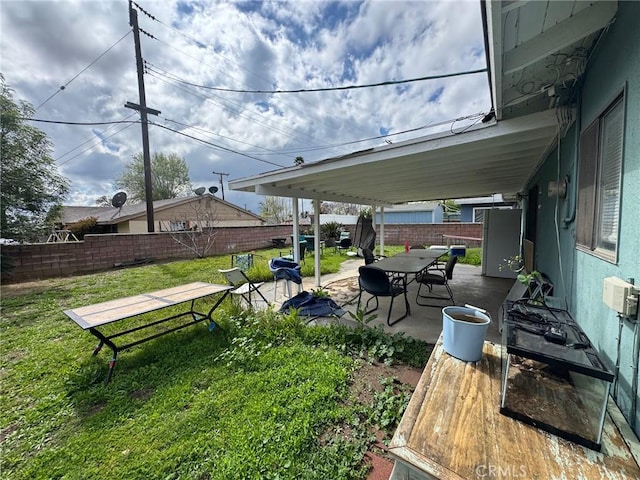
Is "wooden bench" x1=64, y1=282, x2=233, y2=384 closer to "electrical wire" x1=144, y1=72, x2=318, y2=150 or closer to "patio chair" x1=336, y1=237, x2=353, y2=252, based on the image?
"patio chair" x1=336, y1=237, x2=353, y2=252

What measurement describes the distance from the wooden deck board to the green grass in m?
0.57

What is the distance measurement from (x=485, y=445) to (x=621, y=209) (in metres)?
1.30

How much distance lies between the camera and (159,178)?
23.0 metres

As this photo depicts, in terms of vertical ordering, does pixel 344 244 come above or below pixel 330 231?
below

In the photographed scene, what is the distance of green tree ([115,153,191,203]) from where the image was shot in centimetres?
2208

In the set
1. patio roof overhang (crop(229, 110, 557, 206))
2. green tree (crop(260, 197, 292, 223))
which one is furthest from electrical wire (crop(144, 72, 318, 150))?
green tree (crop(260, 197, 292, 223))

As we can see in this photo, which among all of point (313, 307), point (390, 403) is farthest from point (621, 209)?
point (313, 307)

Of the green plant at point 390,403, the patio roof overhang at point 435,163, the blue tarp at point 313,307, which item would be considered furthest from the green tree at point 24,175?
the green plant at point 390,403

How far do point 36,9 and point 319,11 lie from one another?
5041mm

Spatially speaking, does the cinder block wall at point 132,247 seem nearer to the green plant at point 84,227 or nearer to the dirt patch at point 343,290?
the dirt patch at point 343,290

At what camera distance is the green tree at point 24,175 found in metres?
6.12

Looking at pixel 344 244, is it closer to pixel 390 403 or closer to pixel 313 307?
pixel 313 307

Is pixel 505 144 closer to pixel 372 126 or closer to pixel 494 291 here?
pixel 494 291

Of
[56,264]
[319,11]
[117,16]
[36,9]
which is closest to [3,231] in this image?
[56,264]
